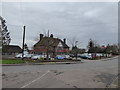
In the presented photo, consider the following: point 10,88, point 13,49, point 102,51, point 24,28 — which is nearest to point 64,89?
point 10,88

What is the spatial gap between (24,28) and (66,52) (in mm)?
40285

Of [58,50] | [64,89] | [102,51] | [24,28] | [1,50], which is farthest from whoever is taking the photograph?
[102,51]

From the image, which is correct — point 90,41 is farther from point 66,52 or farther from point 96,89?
point 96,89

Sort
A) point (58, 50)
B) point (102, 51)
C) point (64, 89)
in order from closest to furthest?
1. point (64, 89)
2. point (58, 50)
3. point (102, 51)

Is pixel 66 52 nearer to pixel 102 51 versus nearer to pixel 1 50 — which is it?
pixel 102 51

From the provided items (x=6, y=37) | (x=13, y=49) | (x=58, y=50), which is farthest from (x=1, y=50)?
(x=58, y=50)

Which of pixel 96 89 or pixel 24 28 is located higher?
pixel 24 28

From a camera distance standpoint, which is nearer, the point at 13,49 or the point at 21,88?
the point at 21,88

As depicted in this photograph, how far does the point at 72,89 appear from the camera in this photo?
830cm

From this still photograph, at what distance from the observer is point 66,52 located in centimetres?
7506

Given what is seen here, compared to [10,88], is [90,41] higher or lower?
higher

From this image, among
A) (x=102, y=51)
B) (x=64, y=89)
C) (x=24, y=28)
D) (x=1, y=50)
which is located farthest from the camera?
(x=102, y=51)

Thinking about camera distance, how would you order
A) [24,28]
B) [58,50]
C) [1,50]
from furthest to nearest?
1. [58,50]
2. [1,50]
3. [24,28]

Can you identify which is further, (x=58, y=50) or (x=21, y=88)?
(x=58, y=50)
